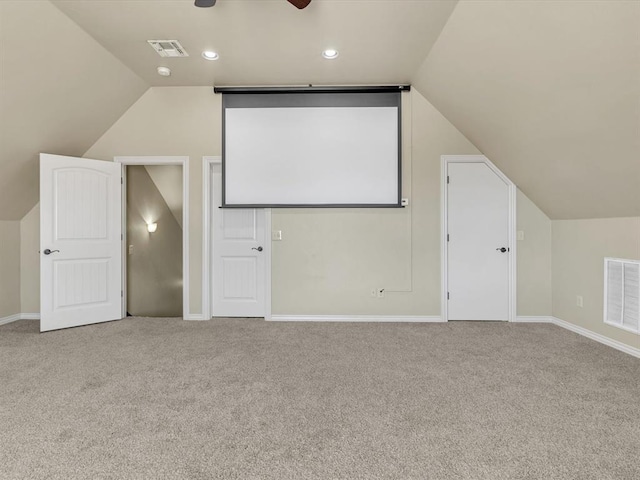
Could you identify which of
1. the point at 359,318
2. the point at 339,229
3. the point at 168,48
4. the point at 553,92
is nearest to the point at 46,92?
the point at 168,48

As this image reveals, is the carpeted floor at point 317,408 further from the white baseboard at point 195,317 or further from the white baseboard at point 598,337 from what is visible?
the white baseboard at point 195,317

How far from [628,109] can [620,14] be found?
0.67 metres

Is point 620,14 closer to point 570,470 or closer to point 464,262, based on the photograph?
point 570,470

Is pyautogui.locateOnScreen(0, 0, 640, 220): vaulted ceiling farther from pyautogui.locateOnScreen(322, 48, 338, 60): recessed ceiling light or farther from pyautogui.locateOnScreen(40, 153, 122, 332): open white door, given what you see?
pyautogui.locateOnScreen(40, 153, 122, 332): open white door

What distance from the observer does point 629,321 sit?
311 cm

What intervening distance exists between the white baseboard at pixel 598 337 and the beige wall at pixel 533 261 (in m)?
0.20

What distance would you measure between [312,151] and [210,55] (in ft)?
4.93

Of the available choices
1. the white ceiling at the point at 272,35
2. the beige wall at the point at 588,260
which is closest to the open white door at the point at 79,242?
the white ceiling at the point at 272,35

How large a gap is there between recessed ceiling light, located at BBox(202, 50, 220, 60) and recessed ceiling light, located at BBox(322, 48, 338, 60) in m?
1.12

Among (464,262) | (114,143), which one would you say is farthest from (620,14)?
(114,143)

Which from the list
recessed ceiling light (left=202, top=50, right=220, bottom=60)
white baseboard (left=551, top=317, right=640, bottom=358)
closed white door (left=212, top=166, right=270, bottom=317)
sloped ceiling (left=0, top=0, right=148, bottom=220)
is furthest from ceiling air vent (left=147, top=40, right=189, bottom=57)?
white baseboard (left=551, top=317, right=640, bottom=358)

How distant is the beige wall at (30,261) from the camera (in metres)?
4.30

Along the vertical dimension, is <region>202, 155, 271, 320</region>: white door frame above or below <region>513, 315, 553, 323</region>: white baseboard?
above

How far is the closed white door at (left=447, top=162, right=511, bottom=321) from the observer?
13.8 feet
